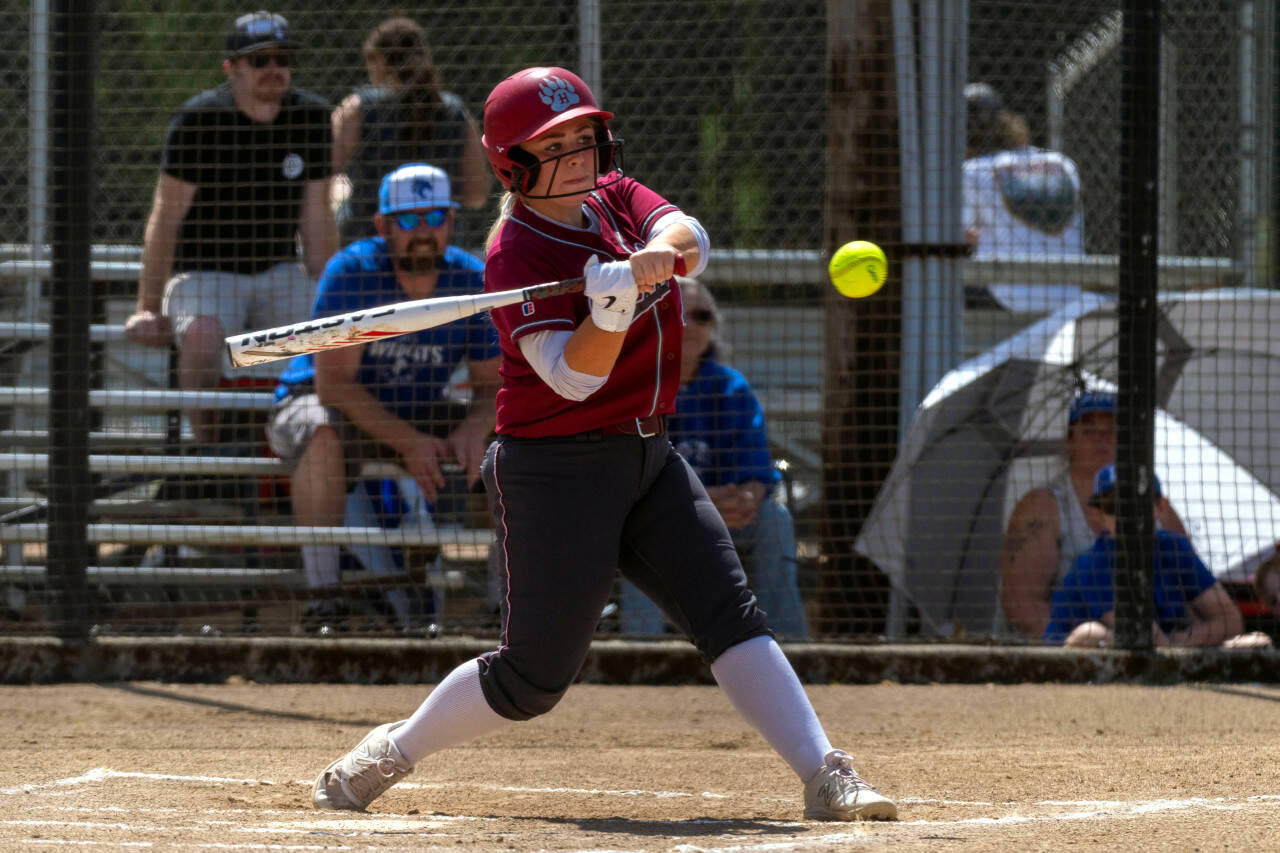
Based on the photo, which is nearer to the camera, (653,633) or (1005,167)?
(653,633)

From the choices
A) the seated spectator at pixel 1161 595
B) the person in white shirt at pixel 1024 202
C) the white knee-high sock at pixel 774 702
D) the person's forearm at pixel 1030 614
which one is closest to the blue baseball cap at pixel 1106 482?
the seated spectator at pixel 1161 595

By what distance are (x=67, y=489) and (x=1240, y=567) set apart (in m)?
4.61

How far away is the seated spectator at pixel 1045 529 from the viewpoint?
5.96 m

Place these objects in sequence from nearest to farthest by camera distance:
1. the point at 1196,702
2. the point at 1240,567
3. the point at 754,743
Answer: the point at 754,743 → the point at 1196,702 → the point at 1240,567

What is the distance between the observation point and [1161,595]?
5.88m

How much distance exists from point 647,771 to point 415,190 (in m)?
2.73

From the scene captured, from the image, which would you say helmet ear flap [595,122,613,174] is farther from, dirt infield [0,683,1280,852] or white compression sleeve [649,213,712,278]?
dirt infield [0,683,1280,852]

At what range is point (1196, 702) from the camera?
5.24 metres

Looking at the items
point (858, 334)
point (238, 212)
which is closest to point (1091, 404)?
point (858, 334)

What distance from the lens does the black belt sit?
349cm

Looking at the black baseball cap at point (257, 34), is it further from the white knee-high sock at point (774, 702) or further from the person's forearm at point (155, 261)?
the white knee-high sock at point (774, 702)

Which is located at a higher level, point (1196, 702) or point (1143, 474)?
point (1143, 474)

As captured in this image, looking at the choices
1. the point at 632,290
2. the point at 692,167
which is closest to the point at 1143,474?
the point at 632,290

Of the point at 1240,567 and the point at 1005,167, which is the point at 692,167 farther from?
the point at 1240,567
